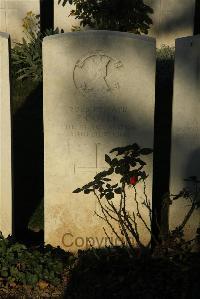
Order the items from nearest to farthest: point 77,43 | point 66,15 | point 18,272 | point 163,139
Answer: point 18,272, point 77,43, point 163,139, point 66,15

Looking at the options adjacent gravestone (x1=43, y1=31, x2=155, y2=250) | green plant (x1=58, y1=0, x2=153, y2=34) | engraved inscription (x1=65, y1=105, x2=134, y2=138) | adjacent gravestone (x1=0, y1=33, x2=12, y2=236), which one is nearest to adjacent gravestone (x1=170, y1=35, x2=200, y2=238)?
adjacent gravestone (x1=43, y1=31, x2=155, y2=250)

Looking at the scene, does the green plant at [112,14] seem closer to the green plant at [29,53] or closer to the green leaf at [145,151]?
the green plant at [29,53]

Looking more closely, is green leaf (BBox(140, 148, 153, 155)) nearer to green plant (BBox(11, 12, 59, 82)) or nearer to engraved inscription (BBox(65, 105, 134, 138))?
engraved inscription (BBox(65, 105, 134, 138))

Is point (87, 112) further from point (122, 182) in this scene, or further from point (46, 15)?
point (46, 15)

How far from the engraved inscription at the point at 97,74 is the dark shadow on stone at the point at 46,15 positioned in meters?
5.44

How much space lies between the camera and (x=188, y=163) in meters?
4.48

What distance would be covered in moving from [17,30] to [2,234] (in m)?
5.19

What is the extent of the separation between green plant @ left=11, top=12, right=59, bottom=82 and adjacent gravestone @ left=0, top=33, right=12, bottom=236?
12.3 feet

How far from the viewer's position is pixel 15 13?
351 inches

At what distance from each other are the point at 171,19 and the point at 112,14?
1400mm

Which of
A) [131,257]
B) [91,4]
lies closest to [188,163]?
[131,257]

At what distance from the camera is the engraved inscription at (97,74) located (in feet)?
13.8

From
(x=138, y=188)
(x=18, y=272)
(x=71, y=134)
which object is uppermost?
(x=71, y=134)

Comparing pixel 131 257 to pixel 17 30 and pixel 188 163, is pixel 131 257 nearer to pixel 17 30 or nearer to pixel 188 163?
pixel 188 163
